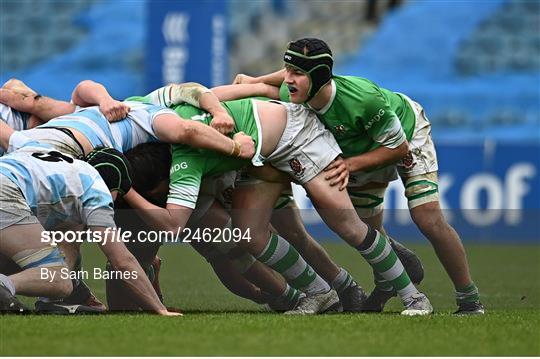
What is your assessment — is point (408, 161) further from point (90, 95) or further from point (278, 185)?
point (90, 95)

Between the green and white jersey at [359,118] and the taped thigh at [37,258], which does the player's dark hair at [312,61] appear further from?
the taped thigh at [37,258]

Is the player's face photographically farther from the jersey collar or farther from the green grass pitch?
the green grass pitch

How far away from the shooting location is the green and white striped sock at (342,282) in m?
8.20

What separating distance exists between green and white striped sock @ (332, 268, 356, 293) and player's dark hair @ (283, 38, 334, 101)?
4.15 feet

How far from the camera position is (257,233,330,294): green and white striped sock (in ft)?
25.8

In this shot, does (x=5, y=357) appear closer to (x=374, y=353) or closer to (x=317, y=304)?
(x=374, y=353)

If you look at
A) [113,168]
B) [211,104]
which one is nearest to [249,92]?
[211,104]

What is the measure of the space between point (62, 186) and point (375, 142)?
201cm

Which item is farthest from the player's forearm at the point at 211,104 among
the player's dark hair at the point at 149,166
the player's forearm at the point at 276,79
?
the player's forearm at the point at 276,79

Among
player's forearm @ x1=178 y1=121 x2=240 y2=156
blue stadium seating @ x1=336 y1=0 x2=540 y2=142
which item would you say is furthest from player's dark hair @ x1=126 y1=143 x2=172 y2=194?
blue stadium seating @ x1=336 y1=0 x2=540 y2=142

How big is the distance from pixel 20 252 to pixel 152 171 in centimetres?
102

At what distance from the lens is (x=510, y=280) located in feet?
36.8

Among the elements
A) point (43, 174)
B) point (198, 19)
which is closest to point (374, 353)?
point (43, 174)

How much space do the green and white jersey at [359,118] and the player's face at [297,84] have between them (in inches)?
7.1
